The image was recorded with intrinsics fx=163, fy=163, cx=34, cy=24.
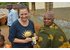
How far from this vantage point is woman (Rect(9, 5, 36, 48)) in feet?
4.80

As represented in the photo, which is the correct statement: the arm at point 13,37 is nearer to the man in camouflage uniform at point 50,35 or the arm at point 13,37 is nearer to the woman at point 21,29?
the woman at point 21,29

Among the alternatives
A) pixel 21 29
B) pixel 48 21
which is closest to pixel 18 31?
pixel 21 29

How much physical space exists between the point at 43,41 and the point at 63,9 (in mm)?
341

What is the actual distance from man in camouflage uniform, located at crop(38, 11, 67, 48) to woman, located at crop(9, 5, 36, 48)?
11 centimetres

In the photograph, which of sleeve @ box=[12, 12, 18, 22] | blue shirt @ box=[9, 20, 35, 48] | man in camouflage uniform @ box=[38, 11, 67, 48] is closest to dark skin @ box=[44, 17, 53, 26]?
man in camouflage uniform @ box=[38, 11, 67, 48]

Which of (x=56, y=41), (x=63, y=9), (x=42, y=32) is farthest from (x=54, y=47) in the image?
(x=63, y=9)

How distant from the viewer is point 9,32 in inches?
57.8

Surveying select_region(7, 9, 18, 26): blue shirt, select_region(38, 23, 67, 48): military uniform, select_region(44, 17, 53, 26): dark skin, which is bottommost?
select_region(38, 23, 67, 48): military uniform

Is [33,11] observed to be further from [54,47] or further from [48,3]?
[54,47]

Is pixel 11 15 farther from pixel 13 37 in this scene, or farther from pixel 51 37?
pixel 51 37

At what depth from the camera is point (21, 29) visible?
4.83 ft

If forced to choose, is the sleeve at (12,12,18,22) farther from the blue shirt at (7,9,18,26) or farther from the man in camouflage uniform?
the man in camouflage uniform

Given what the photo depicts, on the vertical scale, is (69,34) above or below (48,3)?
below

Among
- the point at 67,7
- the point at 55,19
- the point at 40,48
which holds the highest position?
the point at 67,7
